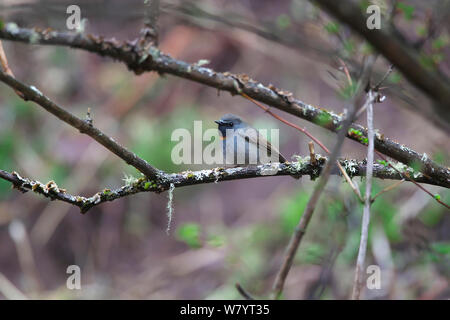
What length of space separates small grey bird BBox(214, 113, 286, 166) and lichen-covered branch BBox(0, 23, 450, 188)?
1.60 m

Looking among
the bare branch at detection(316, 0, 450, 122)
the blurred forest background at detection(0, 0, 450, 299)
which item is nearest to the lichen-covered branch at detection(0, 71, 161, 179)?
the bare branch at detection(316, 0, 450, 122)

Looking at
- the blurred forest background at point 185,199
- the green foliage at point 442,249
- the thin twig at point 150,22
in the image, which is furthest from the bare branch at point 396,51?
the blurred forest background at point 185,199

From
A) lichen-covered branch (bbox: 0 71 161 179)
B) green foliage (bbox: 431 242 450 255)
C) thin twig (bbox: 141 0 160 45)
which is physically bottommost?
green foliage (bbox: 431 242 450 255)

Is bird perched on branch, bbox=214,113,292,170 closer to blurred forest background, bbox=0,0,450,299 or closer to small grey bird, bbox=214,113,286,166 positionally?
small grey bird, bbox=214,113,286,166

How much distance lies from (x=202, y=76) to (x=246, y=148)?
A: 1.86 meters

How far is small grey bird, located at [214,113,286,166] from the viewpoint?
184 inches

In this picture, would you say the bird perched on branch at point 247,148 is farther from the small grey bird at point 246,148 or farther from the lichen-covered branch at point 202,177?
the lichen-covered branch at point 202,177

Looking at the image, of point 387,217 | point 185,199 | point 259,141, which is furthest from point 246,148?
point 185,199

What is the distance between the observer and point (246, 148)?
15.4 ft

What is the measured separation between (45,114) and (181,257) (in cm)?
412

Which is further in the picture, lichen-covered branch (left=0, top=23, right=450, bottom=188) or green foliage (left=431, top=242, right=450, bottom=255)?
green foliage (left=431, top=242, right=450, bottom=255)

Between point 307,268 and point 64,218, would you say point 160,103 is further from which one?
point 307,268

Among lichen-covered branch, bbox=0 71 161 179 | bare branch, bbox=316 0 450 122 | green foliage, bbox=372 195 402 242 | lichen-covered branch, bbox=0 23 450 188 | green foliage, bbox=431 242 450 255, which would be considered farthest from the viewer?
green foliage, bbox=372 195 402 242

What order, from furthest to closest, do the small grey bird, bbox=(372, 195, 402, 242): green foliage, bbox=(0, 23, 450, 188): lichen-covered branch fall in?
bbox=(372, 195, 402, 242): green foliage → the small grey bird → bbox=(0, 23, 450, 188): lichen-covered branch
